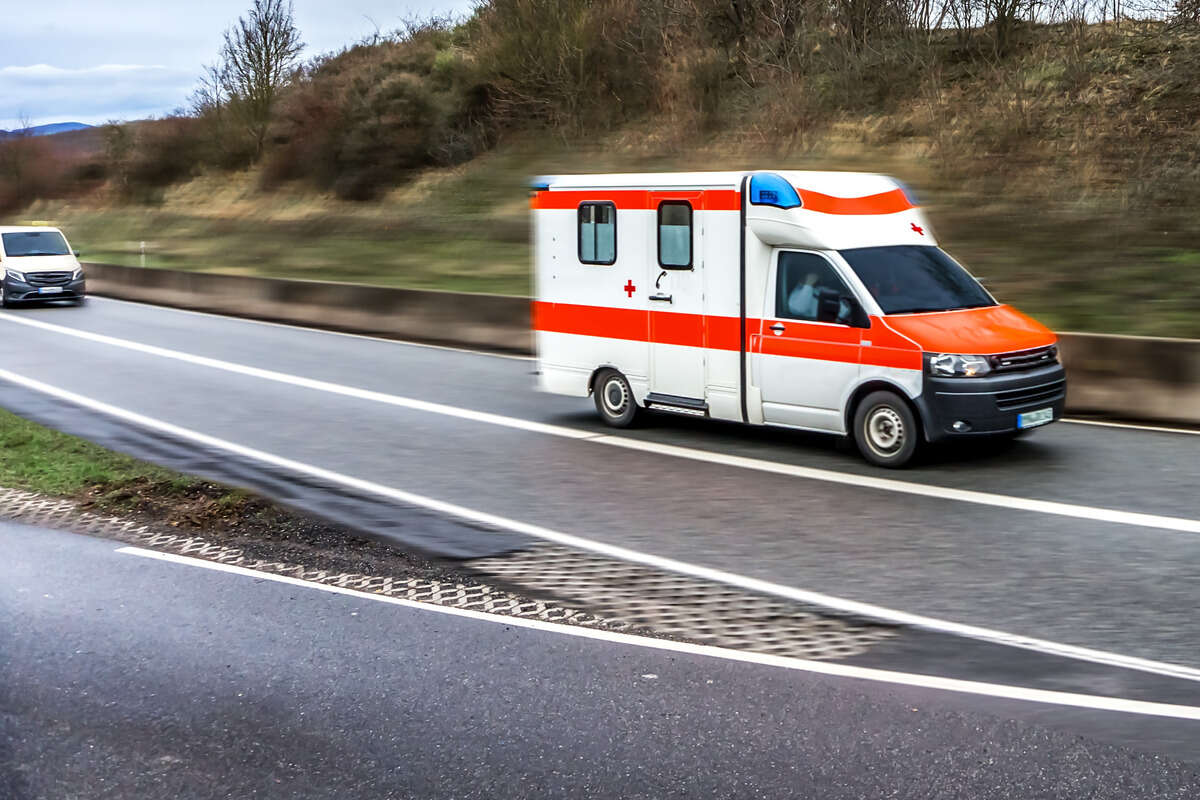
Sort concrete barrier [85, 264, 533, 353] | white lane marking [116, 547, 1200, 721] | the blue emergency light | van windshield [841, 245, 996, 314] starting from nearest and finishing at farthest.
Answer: white lane marking [116, 547, 1200, 721] < van windshield [841, 245, 996, 314] < the blue emergency light < concrete barrier [85, 264, 533, 353]

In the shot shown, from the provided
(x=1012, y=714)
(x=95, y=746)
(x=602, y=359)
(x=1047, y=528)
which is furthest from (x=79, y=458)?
(x=1012, y=714)

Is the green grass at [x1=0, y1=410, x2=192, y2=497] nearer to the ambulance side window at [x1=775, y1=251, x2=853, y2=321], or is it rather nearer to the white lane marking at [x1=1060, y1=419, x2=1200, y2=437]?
the ambulance side window at [x1=775, y1=251, x2=853, y2=321]

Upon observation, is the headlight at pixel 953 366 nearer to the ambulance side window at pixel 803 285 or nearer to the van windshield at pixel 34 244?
the ambulance side window at pixel 803 285

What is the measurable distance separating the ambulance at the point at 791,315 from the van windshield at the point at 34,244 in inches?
840

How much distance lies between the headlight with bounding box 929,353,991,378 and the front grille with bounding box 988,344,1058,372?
7.3 inches

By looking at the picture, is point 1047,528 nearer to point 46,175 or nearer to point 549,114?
point 549,114

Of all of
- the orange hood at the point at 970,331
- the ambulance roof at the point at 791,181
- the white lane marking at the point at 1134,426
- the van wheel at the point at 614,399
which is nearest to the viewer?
the orange hood at the point at 970,331

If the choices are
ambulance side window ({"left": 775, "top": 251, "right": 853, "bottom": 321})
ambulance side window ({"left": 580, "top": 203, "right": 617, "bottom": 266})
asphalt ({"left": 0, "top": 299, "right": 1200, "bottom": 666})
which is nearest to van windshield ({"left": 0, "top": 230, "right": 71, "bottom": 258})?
asphalt ({"left": 0, "top": 299, "right": 1200, "bottom": 666})

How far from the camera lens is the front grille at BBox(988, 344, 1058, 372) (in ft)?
35.9

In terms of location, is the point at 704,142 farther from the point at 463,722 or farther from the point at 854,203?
the point at 463,722

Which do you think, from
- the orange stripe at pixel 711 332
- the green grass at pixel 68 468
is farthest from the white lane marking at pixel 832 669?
the orange stripe at pixel 711 332

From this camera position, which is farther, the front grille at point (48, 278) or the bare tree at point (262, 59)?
the bare tree at point (262, 59)

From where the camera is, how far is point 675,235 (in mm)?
12641

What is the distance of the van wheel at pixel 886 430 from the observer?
11.0 meters
